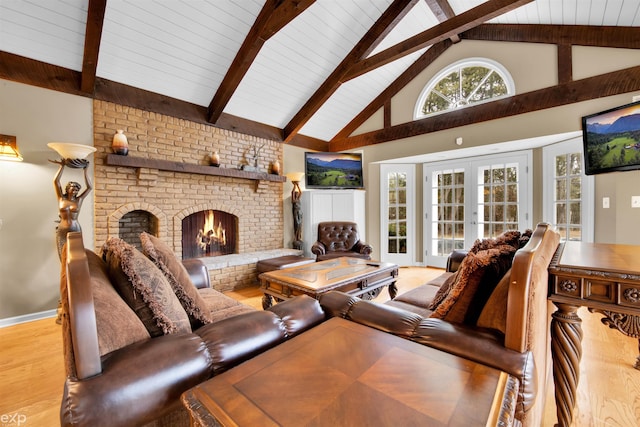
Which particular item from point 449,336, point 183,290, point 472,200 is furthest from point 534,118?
point 183,290

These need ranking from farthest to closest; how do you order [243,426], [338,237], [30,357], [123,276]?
[338,237], [30,357], [123,276], [243,426]

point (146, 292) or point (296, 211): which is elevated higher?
point (296, 211)

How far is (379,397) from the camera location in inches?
25.0

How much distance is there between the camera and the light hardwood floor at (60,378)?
142 centimetres

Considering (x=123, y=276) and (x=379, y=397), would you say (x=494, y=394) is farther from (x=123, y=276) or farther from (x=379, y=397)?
(x=123, y=276)

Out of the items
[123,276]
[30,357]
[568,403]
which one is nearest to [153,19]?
[123,276]

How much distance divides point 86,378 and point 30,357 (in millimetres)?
2158

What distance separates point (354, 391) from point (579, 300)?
1.13 meters

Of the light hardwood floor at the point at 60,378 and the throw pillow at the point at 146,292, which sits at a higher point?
the throw pillow at the point at 146,292

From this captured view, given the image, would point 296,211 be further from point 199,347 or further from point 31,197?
point 199,347

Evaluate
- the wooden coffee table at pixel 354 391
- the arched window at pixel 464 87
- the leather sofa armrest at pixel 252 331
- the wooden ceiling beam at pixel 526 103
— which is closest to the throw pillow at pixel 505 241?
the wooden coffee table at pixel 354 391

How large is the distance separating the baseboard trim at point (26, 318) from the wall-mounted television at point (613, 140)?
5858 millimetres

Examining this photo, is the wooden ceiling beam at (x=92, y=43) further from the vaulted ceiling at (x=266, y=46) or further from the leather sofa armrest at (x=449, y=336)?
the leather sofa armrest at (x=449, y=336)

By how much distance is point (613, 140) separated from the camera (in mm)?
Answer: 2549
